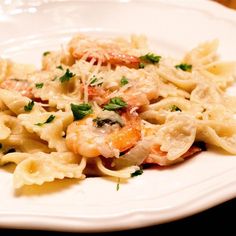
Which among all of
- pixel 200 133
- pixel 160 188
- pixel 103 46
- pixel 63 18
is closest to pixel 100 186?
pixel 160 188

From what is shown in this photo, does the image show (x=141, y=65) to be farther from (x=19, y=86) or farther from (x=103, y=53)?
(x=19, y=86)

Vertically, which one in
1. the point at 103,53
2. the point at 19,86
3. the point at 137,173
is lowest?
the point at 19,86

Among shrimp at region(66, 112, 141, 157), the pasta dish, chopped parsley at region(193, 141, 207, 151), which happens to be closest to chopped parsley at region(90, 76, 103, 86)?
the pasta dish

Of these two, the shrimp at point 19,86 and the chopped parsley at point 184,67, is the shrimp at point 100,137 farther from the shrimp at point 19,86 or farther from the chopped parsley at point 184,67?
the chopped parsley at point 184,67

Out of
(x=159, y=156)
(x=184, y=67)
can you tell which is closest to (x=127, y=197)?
(x=159, y=156)

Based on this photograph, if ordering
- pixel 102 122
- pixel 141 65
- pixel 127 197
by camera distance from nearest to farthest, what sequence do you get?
1. pixel 127 197
2. pixel 102 122
3. pixel 141 65

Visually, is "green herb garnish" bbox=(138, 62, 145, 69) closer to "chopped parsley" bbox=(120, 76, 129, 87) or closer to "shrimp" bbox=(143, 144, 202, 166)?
"chopped parsley" bbox=(120, 76, 129, 87)

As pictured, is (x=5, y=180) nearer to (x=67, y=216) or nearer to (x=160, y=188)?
(x=67, y=216)

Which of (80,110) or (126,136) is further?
(80,110)
